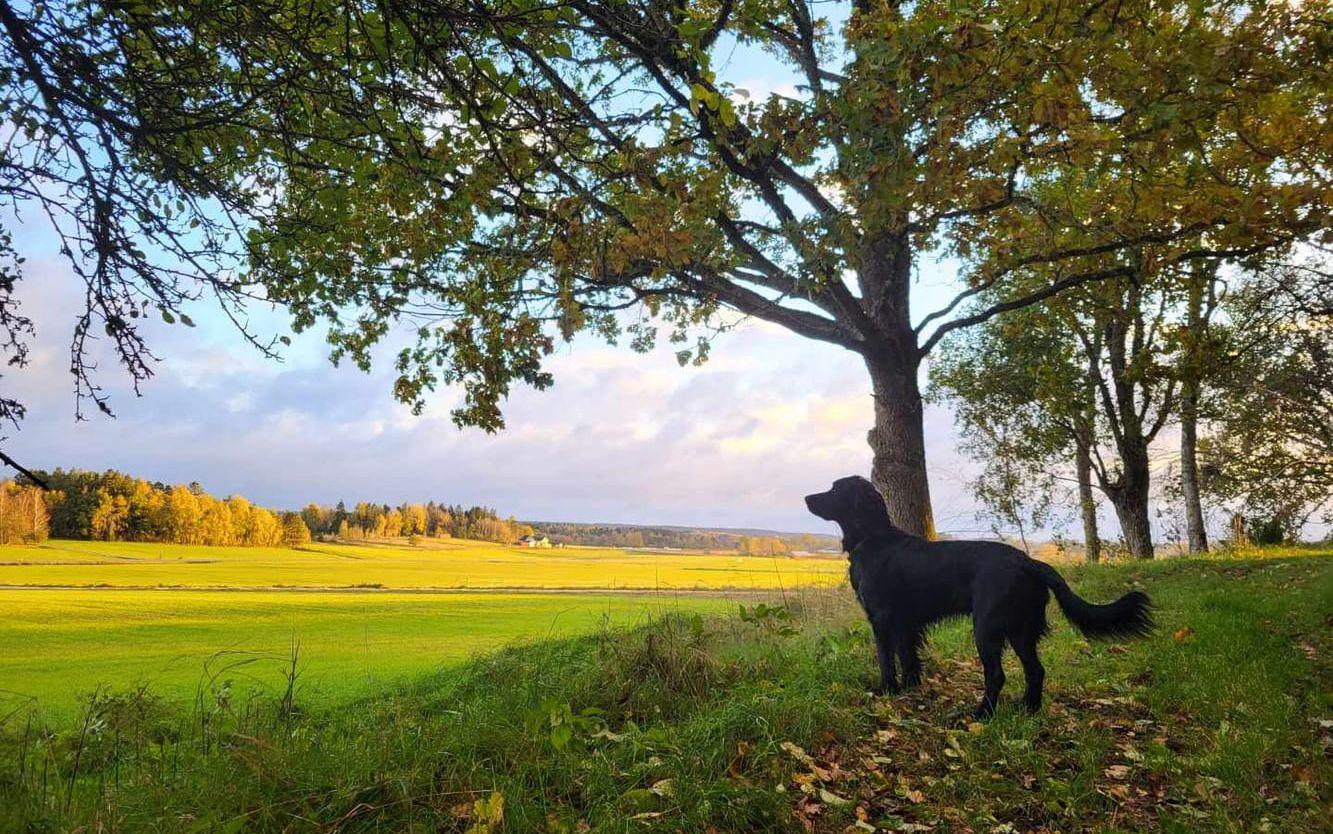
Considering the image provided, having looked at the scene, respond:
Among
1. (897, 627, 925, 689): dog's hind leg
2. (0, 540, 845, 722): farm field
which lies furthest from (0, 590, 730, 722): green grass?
(897, 627, 925, 689): dog's hind leg

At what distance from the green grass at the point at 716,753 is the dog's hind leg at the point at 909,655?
0.13 meters

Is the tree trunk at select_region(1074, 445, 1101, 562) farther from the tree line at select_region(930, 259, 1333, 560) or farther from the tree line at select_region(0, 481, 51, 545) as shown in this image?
the tree line at select_region(0, 481, 51, 545)

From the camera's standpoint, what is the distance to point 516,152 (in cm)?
583

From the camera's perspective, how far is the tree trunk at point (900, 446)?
38.6 feet

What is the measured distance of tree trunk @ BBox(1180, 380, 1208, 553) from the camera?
18859 mm

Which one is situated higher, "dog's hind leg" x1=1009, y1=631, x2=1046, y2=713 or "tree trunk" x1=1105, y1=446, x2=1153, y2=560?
"tree trunk" x1=1105, y1=446, x2=1153, y2=560

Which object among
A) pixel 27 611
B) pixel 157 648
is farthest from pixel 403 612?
pixel 27 611

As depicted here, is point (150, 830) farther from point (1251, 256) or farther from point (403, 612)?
point (403, 612)

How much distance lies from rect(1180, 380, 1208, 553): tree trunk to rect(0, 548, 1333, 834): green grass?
13.8 meters

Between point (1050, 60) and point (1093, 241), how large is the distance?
628 cm

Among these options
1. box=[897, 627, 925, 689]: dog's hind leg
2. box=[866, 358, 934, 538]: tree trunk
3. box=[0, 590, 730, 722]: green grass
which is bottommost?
box=[0, 590, 730, 722]: green grass

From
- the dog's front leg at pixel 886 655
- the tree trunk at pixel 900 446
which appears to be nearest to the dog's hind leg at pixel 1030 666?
the dog's front leg at pixel 886 655

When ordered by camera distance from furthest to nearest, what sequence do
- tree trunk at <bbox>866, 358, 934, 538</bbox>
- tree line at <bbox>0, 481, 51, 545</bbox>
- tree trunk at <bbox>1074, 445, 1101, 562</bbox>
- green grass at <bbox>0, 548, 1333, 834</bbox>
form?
tree trunk at <bbox>1074, 445, 1101, 562</bbox>, tree line at <bbox>0, 481, 51, 545</bbox>, tree trunk at <bbox>866, 358, 934, 538</bbox>, green grass at <bbox>0, 548, 1333, 834</bbox>

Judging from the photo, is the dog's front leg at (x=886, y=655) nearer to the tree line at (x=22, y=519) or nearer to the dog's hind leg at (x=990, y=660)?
the dog's hind leg at (x=990, y=660)
